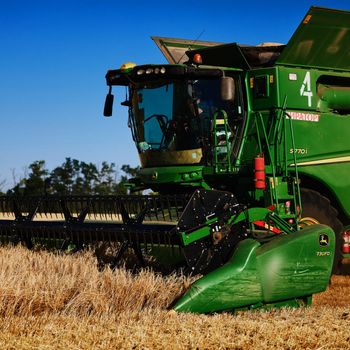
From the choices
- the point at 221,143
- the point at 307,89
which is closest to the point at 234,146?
the point at 221,143

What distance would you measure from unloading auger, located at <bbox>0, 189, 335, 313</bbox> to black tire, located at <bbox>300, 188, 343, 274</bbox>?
98 centimetres

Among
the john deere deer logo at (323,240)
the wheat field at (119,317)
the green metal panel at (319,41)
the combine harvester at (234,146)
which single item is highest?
the green metal panel at (319,41)

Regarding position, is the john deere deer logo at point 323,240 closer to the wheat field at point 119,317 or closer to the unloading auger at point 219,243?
the unloading auger at point 219,243

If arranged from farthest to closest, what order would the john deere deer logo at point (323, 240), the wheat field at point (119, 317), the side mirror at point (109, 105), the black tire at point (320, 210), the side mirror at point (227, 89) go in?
the side mirror at point (109, 105), the black tire at point (320, 210), the side mirror at point (227, 89), the john deere deer logo at point (323, 240), the wheat field at point (119, 317)

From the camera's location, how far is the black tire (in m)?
6.21

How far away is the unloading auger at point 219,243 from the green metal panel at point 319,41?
6.23 ft

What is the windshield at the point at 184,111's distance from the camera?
6.21 meters

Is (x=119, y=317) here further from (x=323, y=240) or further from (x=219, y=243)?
(x=323, y=240)

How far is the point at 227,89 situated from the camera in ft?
19.0

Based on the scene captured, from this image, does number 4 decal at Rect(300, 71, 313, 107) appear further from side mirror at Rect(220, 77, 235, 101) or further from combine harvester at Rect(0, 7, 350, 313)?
side mirror at Rect(220, 77, 235, 101)

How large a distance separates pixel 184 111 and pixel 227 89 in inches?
24.6

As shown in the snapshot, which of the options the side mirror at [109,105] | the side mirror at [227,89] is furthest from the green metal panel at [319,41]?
the side mirror at [109,105]

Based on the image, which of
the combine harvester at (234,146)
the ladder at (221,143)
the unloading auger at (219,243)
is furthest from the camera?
the ladder at (221,143)

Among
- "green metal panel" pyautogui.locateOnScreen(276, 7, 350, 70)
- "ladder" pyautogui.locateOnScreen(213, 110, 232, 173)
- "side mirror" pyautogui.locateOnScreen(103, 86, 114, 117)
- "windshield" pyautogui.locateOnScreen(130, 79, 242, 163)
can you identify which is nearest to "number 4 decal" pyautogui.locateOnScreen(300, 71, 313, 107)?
"green metal panel" pyautogui.locateOnScreen(276, 7, 350, 70)
